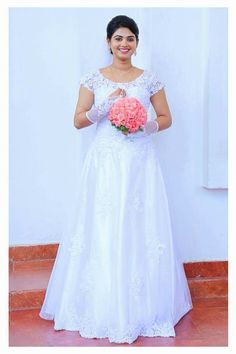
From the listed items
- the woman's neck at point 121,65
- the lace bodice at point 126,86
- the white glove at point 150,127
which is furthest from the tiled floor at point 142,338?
the woman's neck at point 121,65

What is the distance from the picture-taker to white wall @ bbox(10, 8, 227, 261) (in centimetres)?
376

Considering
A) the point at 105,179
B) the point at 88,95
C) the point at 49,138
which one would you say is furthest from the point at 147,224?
the point at 49,138

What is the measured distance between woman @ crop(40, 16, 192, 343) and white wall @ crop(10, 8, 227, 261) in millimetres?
566

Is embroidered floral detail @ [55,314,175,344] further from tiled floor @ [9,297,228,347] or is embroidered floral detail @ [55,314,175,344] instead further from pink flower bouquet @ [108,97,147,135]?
pink flower bouquet @ [108,97,147,135]

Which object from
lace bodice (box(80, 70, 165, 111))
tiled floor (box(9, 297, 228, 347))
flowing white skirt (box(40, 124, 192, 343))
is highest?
lace bodice (box(80, 70, 165, 111))

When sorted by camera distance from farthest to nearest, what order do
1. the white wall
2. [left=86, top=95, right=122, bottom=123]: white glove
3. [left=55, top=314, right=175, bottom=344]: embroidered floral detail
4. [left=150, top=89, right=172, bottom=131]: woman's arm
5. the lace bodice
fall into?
the white wall < [left=150, top=89, right=172, bottom=131]: woman's arm < the lace bodice < [left=86, top=95, right=122, bottom=123]: white glove < [left=55, top=314, right=175, bottom=344]: embroidered floral detail

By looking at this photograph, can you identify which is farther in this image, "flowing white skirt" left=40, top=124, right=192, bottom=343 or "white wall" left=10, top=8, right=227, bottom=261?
"white wall" left=10, top=8, right=227, bottom=261

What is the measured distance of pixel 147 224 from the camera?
318 centimetres

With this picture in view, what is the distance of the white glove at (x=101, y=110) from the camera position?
3123mm

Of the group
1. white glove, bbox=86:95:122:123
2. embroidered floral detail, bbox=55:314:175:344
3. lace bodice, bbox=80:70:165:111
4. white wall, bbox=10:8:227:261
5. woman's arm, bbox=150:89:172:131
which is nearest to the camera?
embroidered floral detail, bbox=55:314:175:344

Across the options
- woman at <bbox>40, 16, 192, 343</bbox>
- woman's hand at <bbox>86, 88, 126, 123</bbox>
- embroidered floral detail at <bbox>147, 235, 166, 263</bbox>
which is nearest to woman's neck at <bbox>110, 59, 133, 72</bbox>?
woman at <bbox>40, 16, 192, 343</bbox>

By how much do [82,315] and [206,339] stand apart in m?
0.78

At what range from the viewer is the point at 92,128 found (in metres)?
4.14

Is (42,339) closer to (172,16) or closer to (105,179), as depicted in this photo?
(105,179)
